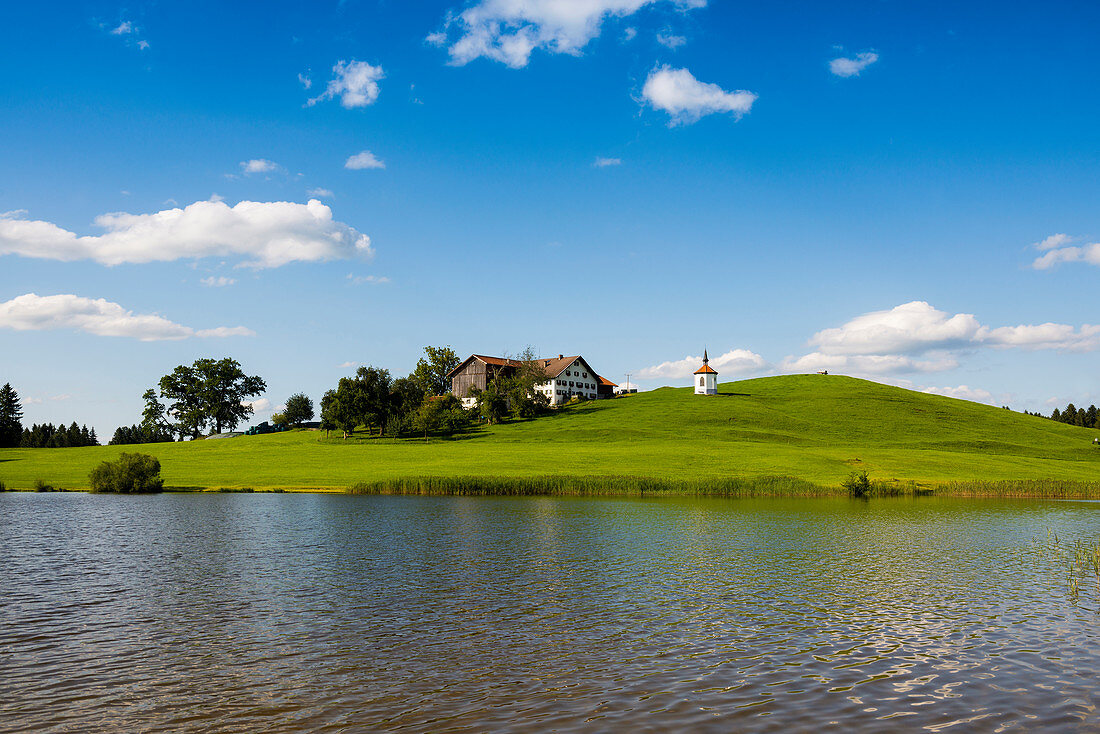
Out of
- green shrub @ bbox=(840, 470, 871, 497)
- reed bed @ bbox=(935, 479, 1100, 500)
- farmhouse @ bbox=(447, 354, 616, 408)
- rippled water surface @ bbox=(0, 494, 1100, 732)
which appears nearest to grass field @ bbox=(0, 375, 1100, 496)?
reed bed @ bbox=(935, 479, 1100, 500)

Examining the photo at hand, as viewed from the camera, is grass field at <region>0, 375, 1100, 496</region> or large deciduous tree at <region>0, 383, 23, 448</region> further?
large deciduous tree at <region>0, 383, 23, 448</region>

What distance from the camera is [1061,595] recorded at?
26.2 m

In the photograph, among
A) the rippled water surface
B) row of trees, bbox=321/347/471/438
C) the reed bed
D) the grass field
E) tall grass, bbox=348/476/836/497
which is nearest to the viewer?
the rippled water surface

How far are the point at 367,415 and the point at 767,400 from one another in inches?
3223

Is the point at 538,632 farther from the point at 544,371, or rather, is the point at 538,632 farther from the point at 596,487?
the point at 544,371

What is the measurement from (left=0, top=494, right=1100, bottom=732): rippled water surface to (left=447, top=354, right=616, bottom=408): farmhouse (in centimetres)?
12675

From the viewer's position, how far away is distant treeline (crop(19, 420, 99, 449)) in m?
170

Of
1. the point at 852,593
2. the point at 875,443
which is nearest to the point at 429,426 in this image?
the point at 875,443

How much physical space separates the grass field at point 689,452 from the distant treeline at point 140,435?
39425mm

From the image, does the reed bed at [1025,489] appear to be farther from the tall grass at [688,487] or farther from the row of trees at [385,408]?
the row of trees at [385,408]

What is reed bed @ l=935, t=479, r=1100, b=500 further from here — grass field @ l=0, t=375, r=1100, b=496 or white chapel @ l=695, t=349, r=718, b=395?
white chapel @ l=695, t=349, r=718, b=395

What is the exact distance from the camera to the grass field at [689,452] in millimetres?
77875

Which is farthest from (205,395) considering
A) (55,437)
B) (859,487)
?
(859,487)

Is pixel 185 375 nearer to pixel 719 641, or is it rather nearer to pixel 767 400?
pixel 767 400
